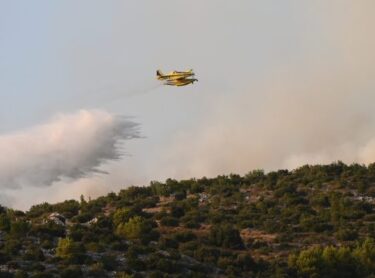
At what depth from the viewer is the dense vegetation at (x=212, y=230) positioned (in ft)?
183

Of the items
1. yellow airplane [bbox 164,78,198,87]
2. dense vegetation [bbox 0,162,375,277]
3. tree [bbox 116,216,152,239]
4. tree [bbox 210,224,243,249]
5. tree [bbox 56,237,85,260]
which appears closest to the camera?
tree [bbox 56,237,85,260]

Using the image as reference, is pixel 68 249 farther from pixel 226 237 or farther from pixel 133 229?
pixel 226 237

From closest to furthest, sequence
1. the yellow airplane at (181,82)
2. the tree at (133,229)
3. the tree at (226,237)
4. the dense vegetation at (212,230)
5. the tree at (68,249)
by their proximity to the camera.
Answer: the tree at (68,249) → the dense vegetation at (212,230) → the tree at (133,229) → the tree at (226,237) → the yellow airplane at (181,82)

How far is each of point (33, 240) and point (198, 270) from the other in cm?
1213

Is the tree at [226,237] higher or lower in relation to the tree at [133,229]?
lower

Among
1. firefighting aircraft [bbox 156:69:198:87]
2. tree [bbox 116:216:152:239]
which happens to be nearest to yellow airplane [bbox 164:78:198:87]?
firefighting aircraft [bbox 156:69:198:87]

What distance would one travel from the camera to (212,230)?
6925 centimetres

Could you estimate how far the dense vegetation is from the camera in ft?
183

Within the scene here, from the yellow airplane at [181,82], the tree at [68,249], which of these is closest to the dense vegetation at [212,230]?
the tree at [68,249]

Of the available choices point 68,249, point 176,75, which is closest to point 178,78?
point 176,75

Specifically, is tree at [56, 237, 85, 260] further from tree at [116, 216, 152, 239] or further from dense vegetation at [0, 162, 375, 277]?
tree at [116, 216, 152, 239]

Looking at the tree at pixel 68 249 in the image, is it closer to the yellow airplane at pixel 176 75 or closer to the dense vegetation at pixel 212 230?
the dense vegetation at pixel 212 230

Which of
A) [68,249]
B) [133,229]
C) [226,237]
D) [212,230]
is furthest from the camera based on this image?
[212,230]

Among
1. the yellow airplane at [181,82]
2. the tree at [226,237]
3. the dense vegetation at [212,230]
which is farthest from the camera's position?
the yellow airplane at [181,82]
